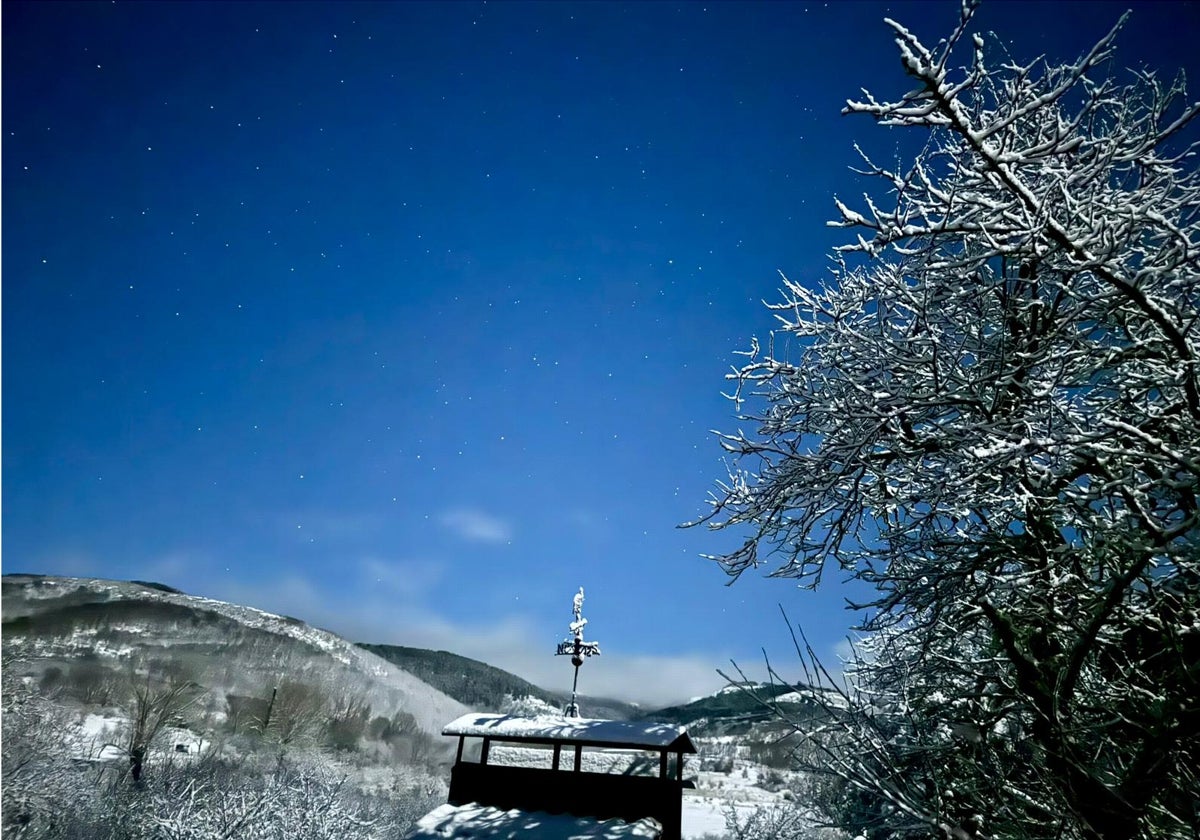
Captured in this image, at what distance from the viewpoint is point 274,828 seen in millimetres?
21656

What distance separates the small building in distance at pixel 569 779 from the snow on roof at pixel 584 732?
0.06ft

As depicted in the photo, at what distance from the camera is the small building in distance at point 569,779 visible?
939 cm

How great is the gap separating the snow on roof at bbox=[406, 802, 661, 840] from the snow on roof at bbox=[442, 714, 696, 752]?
1103 millimetres

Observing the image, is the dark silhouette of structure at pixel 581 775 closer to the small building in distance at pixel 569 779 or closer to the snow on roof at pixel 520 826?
the small building in distance at pixel 569 779

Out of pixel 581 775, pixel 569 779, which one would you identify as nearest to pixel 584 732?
pixel 581 775

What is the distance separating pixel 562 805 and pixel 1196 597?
9.66 m

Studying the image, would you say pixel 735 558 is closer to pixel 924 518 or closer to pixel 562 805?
pixel 924 518

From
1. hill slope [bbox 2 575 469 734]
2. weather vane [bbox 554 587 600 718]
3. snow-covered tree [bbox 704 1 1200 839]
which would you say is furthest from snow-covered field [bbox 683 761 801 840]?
hill slope [bbox 2 575 469 734]

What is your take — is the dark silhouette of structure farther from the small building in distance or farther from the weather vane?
the weather vane

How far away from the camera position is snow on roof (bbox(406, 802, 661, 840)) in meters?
8.73

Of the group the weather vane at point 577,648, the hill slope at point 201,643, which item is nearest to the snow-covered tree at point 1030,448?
the weather vane at point 577,648

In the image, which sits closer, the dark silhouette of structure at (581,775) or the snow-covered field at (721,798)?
the dark silhouette of structure at (581,775)

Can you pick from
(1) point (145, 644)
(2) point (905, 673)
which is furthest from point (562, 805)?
(1) point (145, 644)

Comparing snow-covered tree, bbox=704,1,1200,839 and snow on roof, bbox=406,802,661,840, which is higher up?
snow-covered tree, bbox=704,1,1200,839
